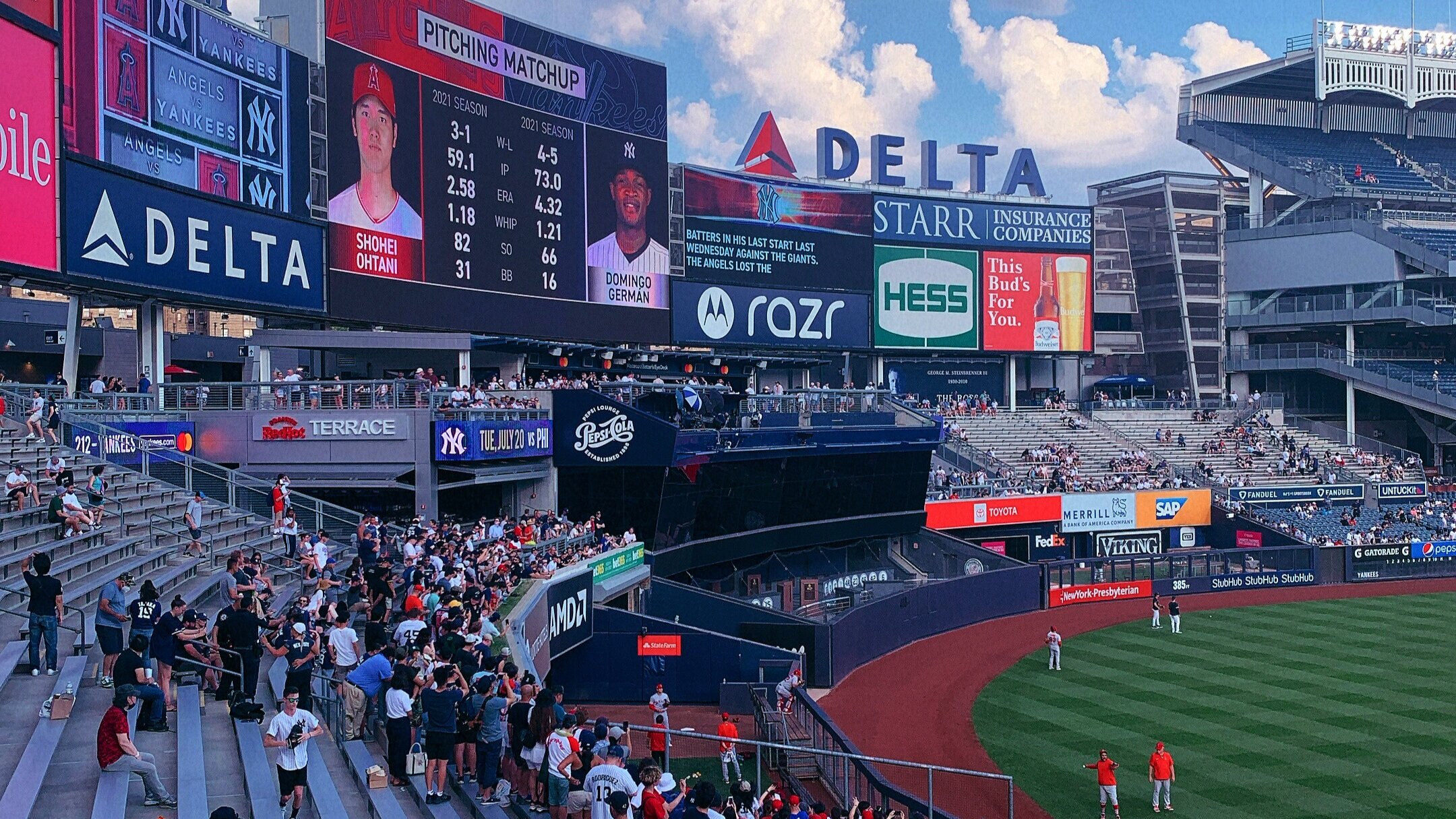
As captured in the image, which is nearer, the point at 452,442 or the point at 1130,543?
the point at 452,442

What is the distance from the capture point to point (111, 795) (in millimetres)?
10656

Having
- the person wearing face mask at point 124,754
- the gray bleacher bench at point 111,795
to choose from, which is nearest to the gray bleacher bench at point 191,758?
the person wearing face mask at point 124,754

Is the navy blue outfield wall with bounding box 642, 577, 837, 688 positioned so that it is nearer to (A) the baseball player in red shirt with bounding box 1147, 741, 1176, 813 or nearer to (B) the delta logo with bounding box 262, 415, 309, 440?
(B) the delta logo with bounding box 262, 415, 309, 440

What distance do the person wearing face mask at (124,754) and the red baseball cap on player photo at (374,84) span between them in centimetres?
2636

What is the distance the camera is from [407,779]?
41.6 ft

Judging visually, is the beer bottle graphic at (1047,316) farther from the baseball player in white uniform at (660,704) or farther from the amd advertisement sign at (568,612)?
the baseball player in white uniform at (660,704)

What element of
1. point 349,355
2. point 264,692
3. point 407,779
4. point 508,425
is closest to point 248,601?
point 264,692

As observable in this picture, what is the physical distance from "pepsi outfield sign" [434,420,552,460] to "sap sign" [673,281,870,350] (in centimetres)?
1485

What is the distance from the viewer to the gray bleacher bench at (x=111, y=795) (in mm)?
10328

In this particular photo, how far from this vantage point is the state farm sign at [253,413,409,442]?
1145 inches

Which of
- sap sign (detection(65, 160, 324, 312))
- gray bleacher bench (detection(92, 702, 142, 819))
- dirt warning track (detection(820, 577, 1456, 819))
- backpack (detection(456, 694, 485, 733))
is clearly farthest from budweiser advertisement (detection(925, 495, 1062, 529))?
gray bleacher bench (detection(92, 702, 142, 819))

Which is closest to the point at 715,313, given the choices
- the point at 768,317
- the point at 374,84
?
the point at 768,317

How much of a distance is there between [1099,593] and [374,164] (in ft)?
89.4

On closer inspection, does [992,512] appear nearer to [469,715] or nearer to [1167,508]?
[1167,508]
